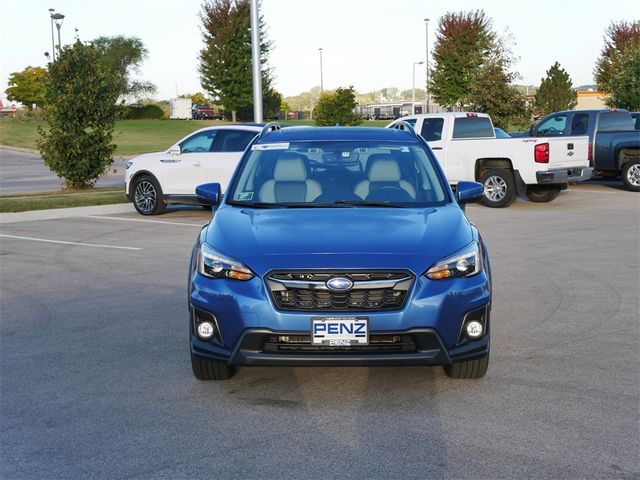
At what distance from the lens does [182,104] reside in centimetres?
9944

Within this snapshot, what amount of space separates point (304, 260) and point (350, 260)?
277 mm

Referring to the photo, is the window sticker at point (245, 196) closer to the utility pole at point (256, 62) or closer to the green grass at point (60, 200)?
the green grass at point (60, 200)

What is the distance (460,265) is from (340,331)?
89 centimetres

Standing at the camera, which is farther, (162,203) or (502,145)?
(502,145)

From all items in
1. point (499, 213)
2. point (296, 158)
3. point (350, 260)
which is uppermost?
point (296, 158)

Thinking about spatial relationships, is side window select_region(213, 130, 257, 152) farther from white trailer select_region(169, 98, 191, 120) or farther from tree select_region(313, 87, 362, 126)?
white trailer select_region(169, 98, 191, 120)

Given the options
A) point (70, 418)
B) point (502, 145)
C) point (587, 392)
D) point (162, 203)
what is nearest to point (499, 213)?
point (502, 145)

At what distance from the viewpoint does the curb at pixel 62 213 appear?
16.9m

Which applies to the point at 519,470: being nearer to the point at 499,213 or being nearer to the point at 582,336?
the point at 582,336

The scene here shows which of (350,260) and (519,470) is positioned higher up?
(350,260)

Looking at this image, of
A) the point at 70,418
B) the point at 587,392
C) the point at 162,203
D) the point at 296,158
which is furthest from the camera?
the point at 162,203

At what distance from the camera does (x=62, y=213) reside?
58.2ft

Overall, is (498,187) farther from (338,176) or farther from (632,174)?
(338,176)

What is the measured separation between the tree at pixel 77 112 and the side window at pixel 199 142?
5181mm
